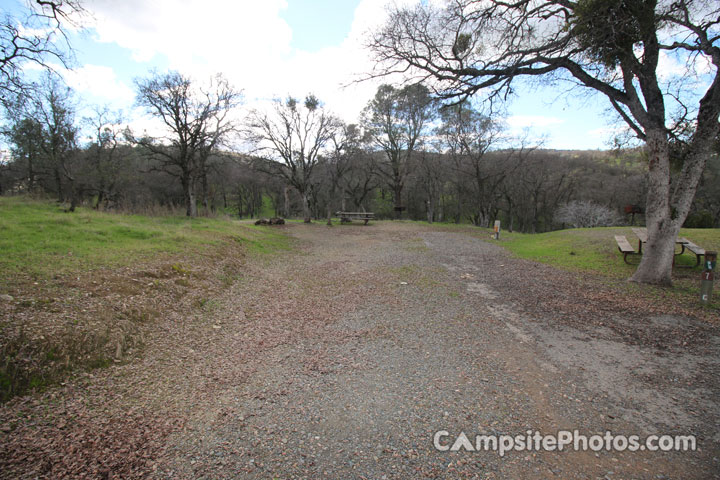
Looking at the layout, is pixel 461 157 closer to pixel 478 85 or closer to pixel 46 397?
pixel 478 85

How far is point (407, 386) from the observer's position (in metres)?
3.28

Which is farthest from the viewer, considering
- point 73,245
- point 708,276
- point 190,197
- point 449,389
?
point 190,197

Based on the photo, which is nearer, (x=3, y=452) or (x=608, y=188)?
(x=3, y=452)

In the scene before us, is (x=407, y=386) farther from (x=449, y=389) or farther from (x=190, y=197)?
(x=190, y=197)

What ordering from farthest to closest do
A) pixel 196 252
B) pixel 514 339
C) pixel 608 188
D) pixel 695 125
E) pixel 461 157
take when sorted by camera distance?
pixel 608 188
pixel 461 157
pixel 196 252
pixel 695 125
pixel 514 339

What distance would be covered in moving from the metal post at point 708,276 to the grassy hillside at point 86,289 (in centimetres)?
859

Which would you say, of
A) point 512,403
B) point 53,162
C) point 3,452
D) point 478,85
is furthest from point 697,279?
point 53,162

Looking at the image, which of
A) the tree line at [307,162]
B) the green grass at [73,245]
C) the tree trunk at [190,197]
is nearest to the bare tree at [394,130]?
the tree line at [307,162]

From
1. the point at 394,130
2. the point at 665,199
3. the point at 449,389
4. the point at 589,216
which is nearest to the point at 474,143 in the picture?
the point at 394,130

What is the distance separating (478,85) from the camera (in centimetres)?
774

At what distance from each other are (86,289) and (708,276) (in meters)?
9.79

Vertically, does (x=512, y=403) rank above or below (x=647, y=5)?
below

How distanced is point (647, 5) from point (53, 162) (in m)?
29.7

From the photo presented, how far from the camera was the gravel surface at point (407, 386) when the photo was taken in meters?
2.29
